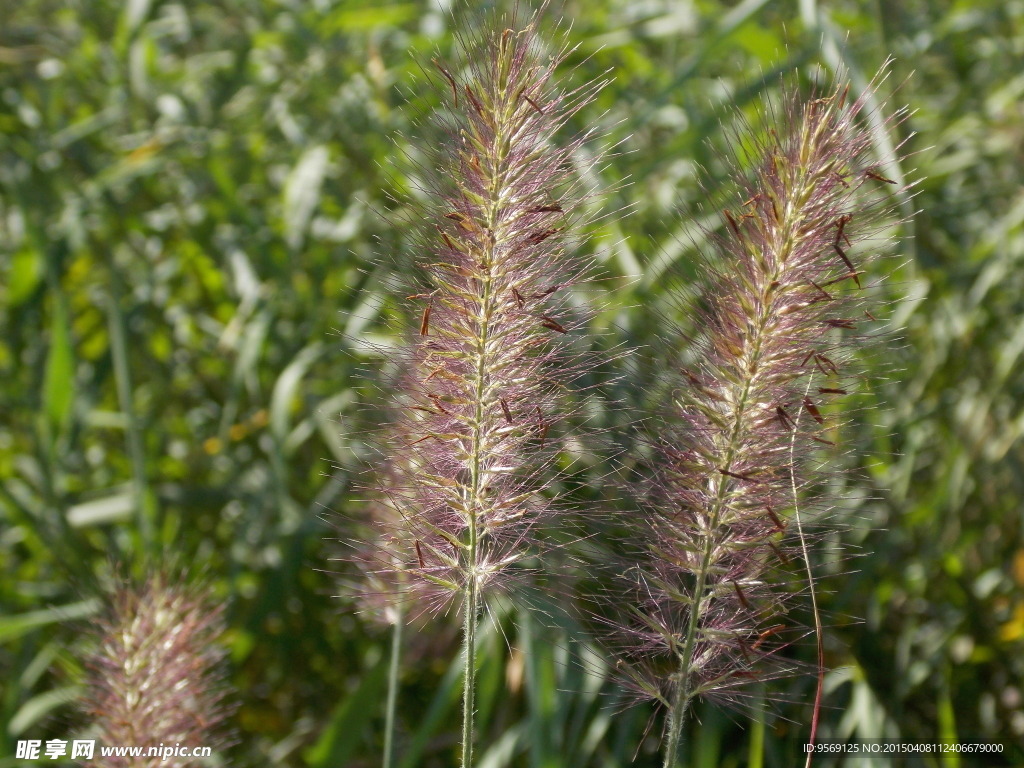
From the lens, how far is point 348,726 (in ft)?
3.63

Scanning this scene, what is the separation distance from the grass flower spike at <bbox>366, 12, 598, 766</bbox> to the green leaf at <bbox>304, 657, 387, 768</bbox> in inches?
20.3

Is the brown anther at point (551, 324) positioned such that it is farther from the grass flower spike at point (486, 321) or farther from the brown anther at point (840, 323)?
the brown anther at point (840, 323)

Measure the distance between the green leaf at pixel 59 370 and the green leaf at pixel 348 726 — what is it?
0.65 meters

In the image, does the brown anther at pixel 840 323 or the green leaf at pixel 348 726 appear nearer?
the brown anther at pixel 840 323

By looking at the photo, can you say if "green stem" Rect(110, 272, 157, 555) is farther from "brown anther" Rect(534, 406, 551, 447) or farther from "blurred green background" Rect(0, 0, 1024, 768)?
"brown anther" Rect(534, 406, 551, 447)

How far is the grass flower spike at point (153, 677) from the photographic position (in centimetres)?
68

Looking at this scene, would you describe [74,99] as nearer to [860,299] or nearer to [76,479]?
[76,479]

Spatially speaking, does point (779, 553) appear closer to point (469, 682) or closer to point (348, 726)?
point (469, 682)

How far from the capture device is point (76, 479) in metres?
1.94

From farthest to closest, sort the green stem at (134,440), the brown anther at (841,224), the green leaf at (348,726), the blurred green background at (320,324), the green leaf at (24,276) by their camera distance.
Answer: the green leaf at (24,276) < the blurred green background at (320,324) < the green stem at (134,440) < the green leaf at (348,726) < the brown anther at (841,224)

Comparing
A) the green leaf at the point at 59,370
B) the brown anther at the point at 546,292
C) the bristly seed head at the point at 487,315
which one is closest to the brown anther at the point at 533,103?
the bristly seed head at the point at 487,315

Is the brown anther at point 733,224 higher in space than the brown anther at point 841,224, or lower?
higher

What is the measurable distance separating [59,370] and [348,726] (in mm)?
673

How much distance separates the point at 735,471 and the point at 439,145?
12.1 inches
